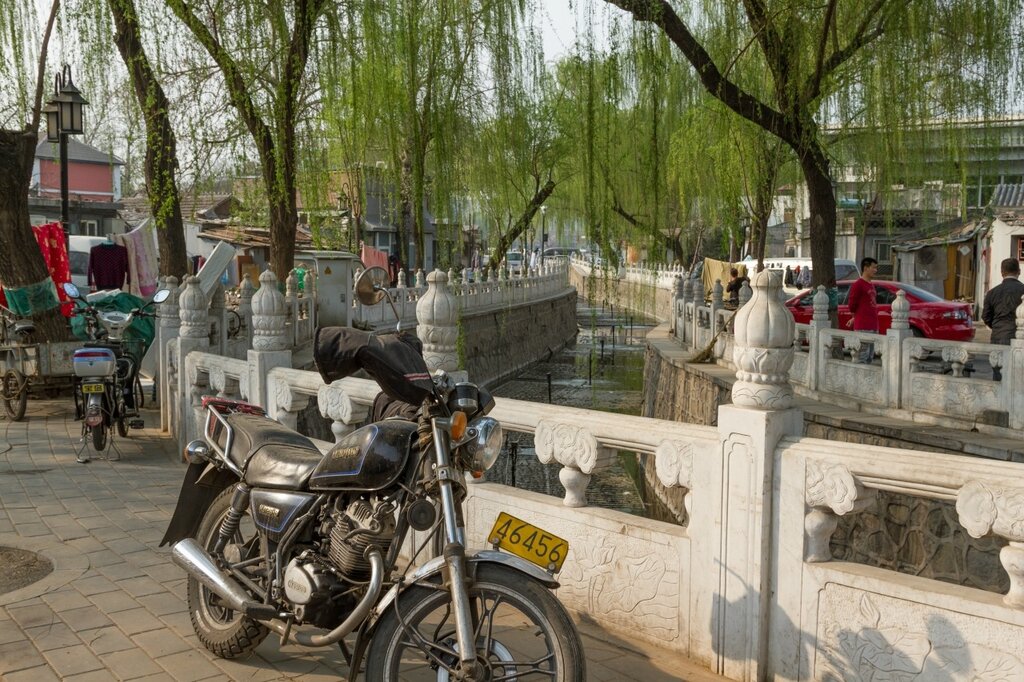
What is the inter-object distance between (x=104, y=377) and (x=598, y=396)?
17.2 m

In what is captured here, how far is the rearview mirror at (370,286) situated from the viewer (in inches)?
162

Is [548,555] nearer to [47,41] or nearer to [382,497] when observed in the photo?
[382,497]

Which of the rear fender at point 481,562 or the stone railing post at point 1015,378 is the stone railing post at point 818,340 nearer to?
the stone railing post at point 1015,378

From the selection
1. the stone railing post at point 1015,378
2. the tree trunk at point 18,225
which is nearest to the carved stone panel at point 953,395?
the stone railing post at point 1015,378

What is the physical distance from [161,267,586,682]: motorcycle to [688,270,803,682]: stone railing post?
0.82 m

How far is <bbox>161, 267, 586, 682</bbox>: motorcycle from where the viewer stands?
3.02m

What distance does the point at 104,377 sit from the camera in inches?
330

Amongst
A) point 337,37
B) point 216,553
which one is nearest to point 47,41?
point 337,37

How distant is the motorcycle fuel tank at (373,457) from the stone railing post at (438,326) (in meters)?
1.88

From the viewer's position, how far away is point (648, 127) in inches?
374

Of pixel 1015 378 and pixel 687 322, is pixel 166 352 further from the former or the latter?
pixel 687 322

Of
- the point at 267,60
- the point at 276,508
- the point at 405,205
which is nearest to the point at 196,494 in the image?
the point at 276,508

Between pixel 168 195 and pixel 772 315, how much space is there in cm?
854

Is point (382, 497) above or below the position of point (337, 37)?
below
